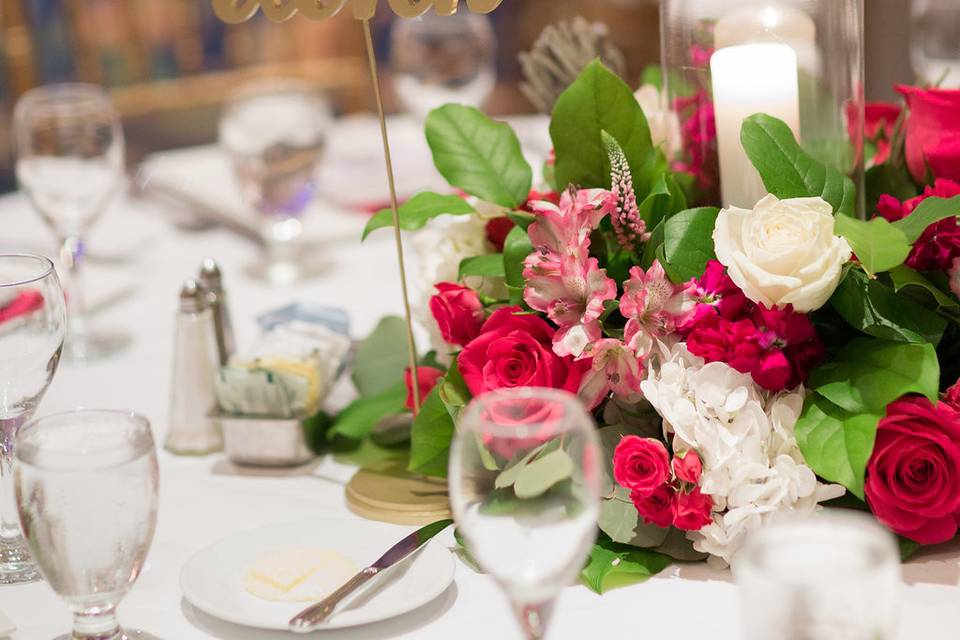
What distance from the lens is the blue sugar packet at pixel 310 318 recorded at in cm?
131

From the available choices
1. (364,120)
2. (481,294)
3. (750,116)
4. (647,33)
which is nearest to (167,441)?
(481,294)

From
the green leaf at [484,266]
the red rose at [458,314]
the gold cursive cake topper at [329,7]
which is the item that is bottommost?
the red rose at [458,314]

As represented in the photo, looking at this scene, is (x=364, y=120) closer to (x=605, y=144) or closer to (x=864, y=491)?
(x=605, y=144)

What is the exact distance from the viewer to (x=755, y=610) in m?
0.58

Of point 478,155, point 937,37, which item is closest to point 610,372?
point 478,155

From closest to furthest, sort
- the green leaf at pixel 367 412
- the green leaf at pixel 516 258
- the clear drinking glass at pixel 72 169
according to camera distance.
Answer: the green leaf at pixel 516 258
the green leaf at pixel 367 412
the clear drinking glass at pixel 72 169

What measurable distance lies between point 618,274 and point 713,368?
141 millimetres

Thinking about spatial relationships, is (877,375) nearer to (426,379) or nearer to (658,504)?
(658,504)

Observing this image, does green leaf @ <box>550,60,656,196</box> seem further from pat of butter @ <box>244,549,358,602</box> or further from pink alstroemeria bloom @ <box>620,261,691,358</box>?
pat of butter @ <box>244,549,358,602</box>

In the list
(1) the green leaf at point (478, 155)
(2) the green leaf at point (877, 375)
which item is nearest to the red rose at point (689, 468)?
(2) the green leaf at point (877, 375)

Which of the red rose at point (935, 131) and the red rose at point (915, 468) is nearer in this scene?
the red rose at point (915, 468)

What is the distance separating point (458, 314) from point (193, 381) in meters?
0.34

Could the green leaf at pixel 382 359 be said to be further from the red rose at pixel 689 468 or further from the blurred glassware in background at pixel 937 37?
the blurred glassware in background at pixel 937 37

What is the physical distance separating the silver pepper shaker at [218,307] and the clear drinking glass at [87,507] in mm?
451
